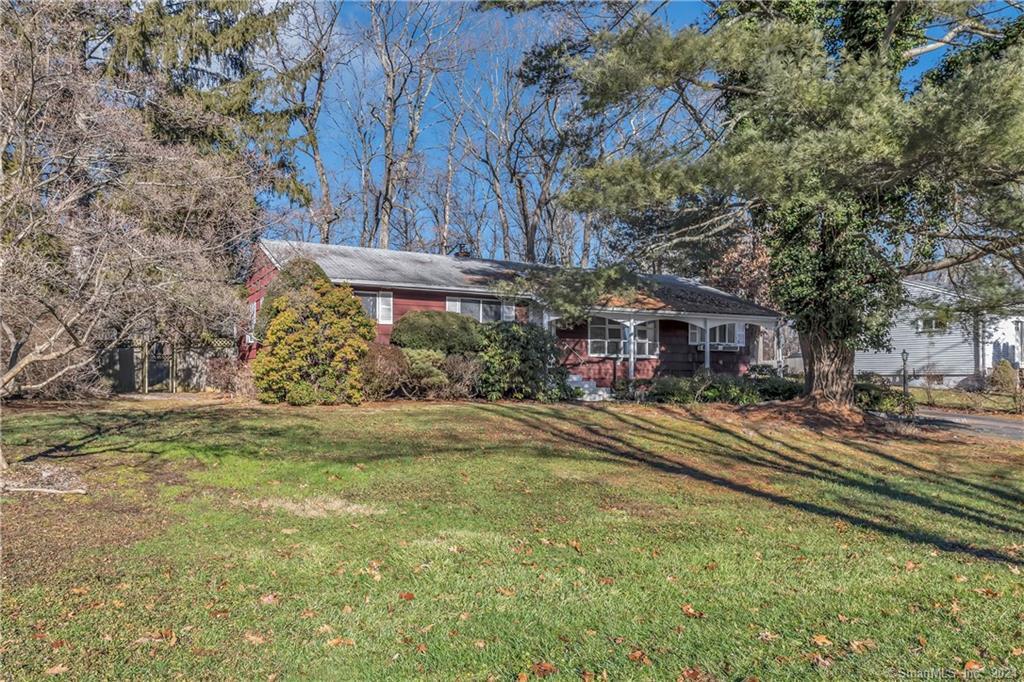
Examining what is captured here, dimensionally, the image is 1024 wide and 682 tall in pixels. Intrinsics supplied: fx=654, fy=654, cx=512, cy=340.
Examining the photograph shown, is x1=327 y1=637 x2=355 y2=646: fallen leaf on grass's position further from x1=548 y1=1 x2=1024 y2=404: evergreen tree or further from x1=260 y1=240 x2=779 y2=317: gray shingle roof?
x1=260 y1=240 x2=779 y2=317: gray shingle roof

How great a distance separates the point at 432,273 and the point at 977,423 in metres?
15.1

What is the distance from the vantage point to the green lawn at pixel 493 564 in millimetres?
3521

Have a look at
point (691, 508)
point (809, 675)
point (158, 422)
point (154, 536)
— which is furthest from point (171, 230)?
point (809, 675)

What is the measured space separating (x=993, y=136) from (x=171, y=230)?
1956cm

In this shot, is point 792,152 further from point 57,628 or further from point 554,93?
point 57,628

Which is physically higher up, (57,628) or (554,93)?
(554,93)

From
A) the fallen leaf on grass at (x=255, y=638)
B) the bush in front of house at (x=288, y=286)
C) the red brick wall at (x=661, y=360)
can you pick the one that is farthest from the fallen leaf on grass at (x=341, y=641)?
the red brick wall at (x=661, y=360)

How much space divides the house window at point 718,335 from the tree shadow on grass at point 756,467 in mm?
8601

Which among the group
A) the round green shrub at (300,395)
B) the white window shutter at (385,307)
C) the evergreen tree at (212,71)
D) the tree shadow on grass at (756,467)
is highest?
the evergreen tree at (212,71)

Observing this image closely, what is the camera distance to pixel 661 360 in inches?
886

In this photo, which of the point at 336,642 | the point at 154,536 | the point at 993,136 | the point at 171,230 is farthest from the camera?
the point at 171,230

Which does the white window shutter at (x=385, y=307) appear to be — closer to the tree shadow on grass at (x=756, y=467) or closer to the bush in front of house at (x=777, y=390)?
the tree shadow on grass at (x=756, y=467)

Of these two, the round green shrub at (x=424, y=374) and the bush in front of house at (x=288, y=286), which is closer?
the bush in front of house at (x=288, y=286)

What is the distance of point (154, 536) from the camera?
532cm
